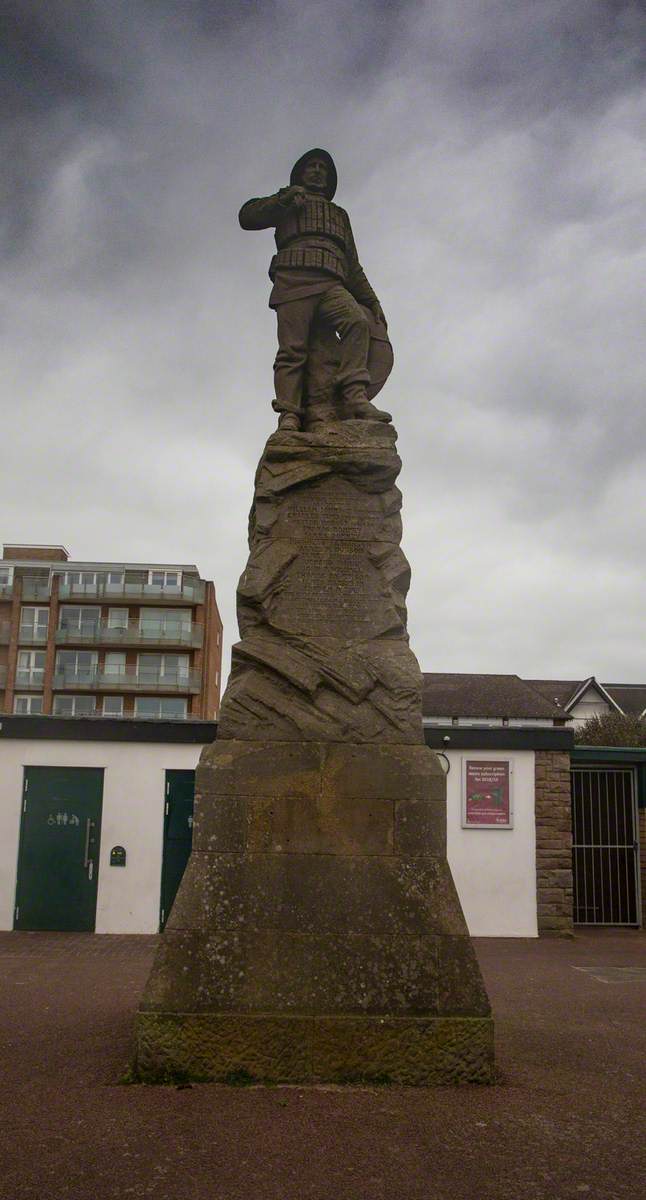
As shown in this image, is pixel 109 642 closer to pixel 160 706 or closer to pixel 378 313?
pixel 160 706

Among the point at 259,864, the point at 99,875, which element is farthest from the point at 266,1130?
the point at 99,875

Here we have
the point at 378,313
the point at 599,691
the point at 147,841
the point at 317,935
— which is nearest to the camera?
the point at 317,935

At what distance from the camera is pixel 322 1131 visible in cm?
423

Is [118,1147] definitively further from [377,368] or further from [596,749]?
[596,749]

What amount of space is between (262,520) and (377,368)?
1.84 metres

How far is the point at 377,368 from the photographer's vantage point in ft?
24.5

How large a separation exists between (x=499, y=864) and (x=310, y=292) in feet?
31.2

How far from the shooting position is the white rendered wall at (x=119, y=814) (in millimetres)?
13477

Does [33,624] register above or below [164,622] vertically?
below

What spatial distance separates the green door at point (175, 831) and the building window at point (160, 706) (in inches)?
1492

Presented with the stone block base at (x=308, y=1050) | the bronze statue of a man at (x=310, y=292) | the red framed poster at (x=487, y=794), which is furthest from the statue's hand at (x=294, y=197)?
the red framed poster at (x=487, y=794)

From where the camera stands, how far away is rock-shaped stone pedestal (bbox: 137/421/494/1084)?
5.00 metres

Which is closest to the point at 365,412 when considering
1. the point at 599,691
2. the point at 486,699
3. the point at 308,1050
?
the point at 308,1050

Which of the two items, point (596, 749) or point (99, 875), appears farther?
point (596, 749)
